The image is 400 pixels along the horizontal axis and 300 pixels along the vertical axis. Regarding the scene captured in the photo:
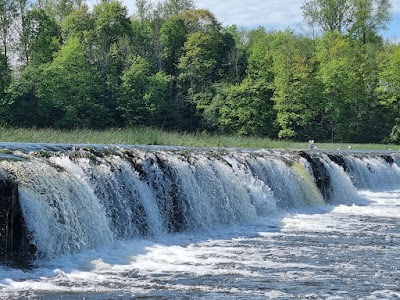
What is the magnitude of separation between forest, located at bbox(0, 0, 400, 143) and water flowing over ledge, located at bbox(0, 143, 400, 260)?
86.3ft

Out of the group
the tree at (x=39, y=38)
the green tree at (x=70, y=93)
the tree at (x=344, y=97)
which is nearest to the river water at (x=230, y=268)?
the green tree at (x=70, y=93)

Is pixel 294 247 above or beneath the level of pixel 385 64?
beneath

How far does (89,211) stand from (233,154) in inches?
329

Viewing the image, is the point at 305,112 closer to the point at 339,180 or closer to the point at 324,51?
the point at 324,51

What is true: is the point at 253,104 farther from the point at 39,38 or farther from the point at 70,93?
the point at 39,38

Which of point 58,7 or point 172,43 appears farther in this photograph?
point 58,7

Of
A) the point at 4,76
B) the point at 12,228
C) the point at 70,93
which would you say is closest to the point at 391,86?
the point at 70,93

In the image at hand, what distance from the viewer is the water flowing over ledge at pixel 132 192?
10500mm

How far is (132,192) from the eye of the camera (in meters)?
14.0

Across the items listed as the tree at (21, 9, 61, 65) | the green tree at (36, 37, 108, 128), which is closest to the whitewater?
the green tree at (36, 37, 108, 128)

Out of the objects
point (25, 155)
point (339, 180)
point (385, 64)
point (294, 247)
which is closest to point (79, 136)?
point (339, 180)

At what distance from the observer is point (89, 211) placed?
12000mm

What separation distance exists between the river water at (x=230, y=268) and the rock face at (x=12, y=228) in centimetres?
36

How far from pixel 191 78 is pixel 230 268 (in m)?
44.7
